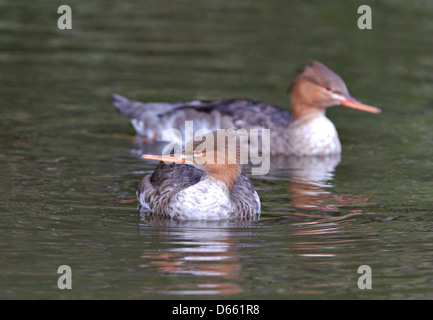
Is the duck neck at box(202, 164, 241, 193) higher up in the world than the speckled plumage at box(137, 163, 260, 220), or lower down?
higher up

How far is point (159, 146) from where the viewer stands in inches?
523

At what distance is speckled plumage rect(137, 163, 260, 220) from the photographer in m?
9.24

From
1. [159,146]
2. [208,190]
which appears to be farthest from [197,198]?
[159,146]

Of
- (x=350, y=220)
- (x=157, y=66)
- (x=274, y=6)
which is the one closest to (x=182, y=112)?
(x=157, y=66)

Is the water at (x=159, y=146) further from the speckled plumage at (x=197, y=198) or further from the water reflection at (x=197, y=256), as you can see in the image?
the speckled plumage at (x=197, y=198)

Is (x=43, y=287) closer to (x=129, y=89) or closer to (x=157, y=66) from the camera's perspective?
(x=129, y=89)

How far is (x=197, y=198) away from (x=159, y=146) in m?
4.10

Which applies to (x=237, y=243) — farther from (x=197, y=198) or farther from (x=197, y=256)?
(x=197, y=198)

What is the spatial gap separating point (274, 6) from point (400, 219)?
11.7 meters

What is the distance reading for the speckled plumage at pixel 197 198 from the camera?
924 cm

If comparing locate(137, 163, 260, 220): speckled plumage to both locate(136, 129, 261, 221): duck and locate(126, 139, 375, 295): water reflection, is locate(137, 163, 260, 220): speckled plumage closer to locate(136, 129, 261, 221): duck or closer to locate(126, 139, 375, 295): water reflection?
locate(136, 129, 261, 221): duck

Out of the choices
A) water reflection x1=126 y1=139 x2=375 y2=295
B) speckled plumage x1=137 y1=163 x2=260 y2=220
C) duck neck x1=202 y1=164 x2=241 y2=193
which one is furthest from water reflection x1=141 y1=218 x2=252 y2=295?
duck neck x1=202 y1=164 x2=241 y2=193

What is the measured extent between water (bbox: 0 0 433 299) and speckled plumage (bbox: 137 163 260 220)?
→ 0.16m
